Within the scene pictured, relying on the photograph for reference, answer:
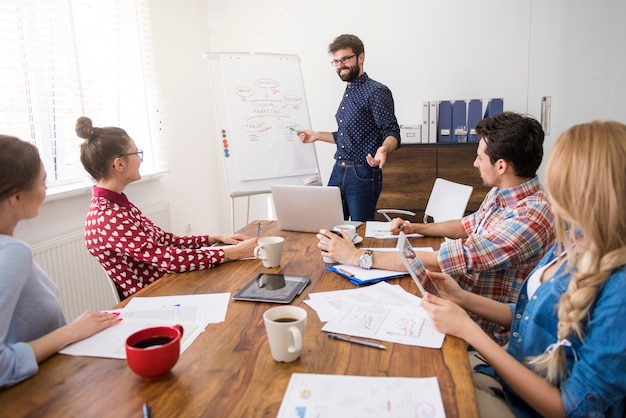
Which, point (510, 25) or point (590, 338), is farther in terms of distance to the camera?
point (510, 25)


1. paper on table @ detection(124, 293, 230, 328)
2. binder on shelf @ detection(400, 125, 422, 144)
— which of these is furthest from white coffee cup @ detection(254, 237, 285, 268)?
binder on shelf @ detection(400, 125, 422, 144)

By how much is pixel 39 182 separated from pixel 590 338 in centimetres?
122

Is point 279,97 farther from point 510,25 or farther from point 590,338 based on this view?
point 590,338

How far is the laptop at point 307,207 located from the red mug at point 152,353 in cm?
102

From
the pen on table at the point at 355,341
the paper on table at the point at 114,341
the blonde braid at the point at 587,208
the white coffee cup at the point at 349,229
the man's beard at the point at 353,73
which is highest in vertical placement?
the man's beard at the point at 353,73

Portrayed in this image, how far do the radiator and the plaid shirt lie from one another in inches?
68.7

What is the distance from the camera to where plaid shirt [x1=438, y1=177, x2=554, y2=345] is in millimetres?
1341

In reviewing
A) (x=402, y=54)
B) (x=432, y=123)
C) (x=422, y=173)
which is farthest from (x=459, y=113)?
(x=402, y=54)

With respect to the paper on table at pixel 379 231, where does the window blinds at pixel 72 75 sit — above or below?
above

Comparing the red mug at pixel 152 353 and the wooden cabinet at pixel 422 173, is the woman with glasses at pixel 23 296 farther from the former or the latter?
the wooden cabinet at pixel 422 173

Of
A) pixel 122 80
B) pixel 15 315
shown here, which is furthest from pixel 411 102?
pixel 15 315

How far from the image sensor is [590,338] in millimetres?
812

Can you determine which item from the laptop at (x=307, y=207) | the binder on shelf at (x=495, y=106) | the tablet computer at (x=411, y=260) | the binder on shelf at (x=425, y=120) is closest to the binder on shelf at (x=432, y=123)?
the binder on shelf at (x=425, y=120)

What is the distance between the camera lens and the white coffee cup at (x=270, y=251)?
151 cm
